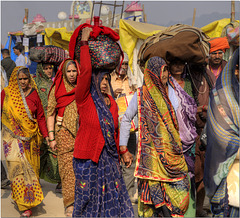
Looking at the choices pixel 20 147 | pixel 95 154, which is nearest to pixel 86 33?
pixel 95 154

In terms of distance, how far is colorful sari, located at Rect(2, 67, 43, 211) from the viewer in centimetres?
550

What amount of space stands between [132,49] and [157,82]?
6.04m

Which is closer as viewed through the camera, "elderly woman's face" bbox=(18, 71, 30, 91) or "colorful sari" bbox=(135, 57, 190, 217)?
"colorful sari" bbox=(135, 57, 190, 217)

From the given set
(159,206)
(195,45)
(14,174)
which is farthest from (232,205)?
(14,174)

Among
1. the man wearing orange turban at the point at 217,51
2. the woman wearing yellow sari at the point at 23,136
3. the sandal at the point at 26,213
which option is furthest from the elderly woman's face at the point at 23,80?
the man wearing orange turban at the point at 217,51

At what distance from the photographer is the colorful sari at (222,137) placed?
2.93m

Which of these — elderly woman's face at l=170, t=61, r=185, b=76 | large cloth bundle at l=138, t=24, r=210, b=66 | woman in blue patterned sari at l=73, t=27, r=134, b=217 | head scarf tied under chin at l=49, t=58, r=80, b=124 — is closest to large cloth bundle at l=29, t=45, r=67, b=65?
head scarf tied under chin at l=49, t=58, r=80, b=124

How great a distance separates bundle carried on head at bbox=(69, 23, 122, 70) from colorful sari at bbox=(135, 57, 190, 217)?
0.44 m

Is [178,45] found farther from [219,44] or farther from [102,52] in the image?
[219,44]

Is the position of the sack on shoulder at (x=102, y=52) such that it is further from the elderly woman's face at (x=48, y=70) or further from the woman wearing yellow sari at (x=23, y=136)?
the elderly woman's face at (x=48, y=70)

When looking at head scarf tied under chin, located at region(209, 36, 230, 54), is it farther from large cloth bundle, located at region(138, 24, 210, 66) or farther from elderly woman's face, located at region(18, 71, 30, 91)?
elderly woman's face, located at region(18, 71, 30, 91)

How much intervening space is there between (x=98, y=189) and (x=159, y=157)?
2.37ft

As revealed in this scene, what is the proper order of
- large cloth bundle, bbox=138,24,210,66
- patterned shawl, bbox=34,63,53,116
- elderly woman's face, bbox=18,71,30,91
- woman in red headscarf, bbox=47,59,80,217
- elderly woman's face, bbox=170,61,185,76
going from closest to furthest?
large cloth bundle, bbox=138,24,210,66 → elderly woman's face, bbox=170,61,185,76 → woman in red headscarf, bbox=47,59,80,217 → elderly woman's face, bbox=18,71,30,91 → patterned shawl, bbox=34,63,53,116

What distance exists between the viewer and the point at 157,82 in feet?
14.3
